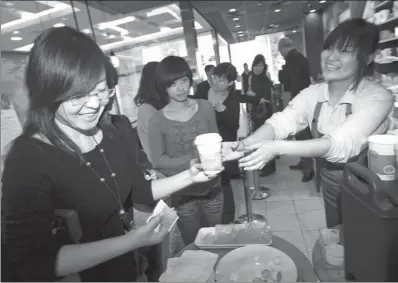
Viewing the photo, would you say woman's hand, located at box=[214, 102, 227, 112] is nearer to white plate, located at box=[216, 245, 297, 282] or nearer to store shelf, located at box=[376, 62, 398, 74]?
white plate, located at box=[216, 245, 297, 282]

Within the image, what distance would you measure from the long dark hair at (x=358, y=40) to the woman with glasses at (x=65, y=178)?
1.09 meters

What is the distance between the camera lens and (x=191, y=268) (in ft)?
3.54

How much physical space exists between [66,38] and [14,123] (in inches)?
11.3

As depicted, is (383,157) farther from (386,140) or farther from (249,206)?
(249,206)

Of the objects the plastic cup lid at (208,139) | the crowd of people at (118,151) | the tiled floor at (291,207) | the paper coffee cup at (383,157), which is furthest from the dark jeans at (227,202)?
the paper coffee cup at (383,157)

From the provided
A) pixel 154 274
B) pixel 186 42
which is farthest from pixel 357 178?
pixel 186 42

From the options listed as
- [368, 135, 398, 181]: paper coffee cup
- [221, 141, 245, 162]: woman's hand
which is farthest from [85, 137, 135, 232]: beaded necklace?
[368, 135, 398, 181]: paper coffee cup

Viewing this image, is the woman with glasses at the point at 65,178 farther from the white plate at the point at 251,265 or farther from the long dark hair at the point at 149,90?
the long dark hair at the point at 149,90

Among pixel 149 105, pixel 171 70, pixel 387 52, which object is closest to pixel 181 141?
pixel 171 70

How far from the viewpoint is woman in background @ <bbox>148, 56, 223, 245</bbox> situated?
71.2 inches

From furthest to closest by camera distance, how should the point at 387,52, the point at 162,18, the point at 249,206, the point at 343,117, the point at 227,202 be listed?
the point at 162,18, the point at 387,52, the point at 227,202, the point at 249,206, the point at 343,117

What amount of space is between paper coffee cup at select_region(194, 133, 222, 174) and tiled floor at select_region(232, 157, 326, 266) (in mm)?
1613

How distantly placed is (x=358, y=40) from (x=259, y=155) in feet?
2.47

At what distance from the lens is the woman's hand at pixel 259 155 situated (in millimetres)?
1187
